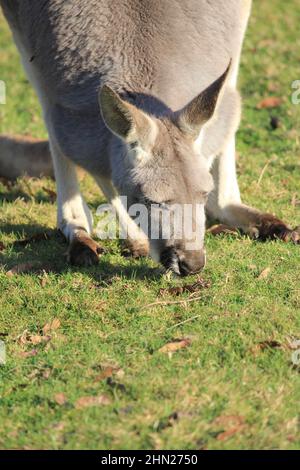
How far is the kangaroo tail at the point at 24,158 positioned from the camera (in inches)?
277

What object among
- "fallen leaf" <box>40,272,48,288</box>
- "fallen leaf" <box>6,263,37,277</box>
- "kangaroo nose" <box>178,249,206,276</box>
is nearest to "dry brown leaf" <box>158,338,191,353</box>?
"kangaroo nose" <box>178,249,206,276</box>

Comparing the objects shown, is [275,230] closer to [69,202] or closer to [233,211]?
[233,211]

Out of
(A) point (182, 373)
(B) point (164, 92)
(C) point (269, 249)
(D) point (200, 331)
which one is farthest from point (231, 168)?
(A) point (182, 373)

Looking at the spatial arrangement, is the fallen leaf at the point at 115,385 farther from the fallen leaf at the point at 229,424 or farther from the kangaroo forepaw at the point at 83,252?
the kangaroo forepaw at the point at 83,252

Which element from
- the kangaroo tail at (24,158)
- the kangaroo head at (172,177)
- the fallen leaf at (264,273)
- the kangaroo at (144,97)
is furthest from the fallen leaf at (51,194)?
the fallen leaf at (264,273)

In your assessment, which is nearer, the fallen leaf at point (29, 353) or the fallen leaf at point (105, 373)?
the fallen leaf at point (105, 373)

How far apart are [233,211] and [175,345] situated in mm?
1780

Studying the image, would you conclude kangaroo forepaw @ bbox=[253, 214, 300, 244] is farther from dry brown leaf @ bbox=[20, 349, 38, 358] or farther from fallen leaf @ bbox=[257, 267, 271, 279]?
dry brown leaf @ bbox=[20, 349, 38, 358]

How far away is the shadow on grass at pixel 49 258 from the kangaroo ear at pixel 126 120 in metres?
0.87

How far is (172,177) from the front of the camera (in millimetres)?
4684

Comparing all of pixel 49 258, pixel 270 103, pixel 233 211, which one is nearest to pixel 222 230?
pixel 233 211

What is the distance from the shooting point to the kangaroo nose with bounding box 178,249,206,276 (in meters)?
4.70
